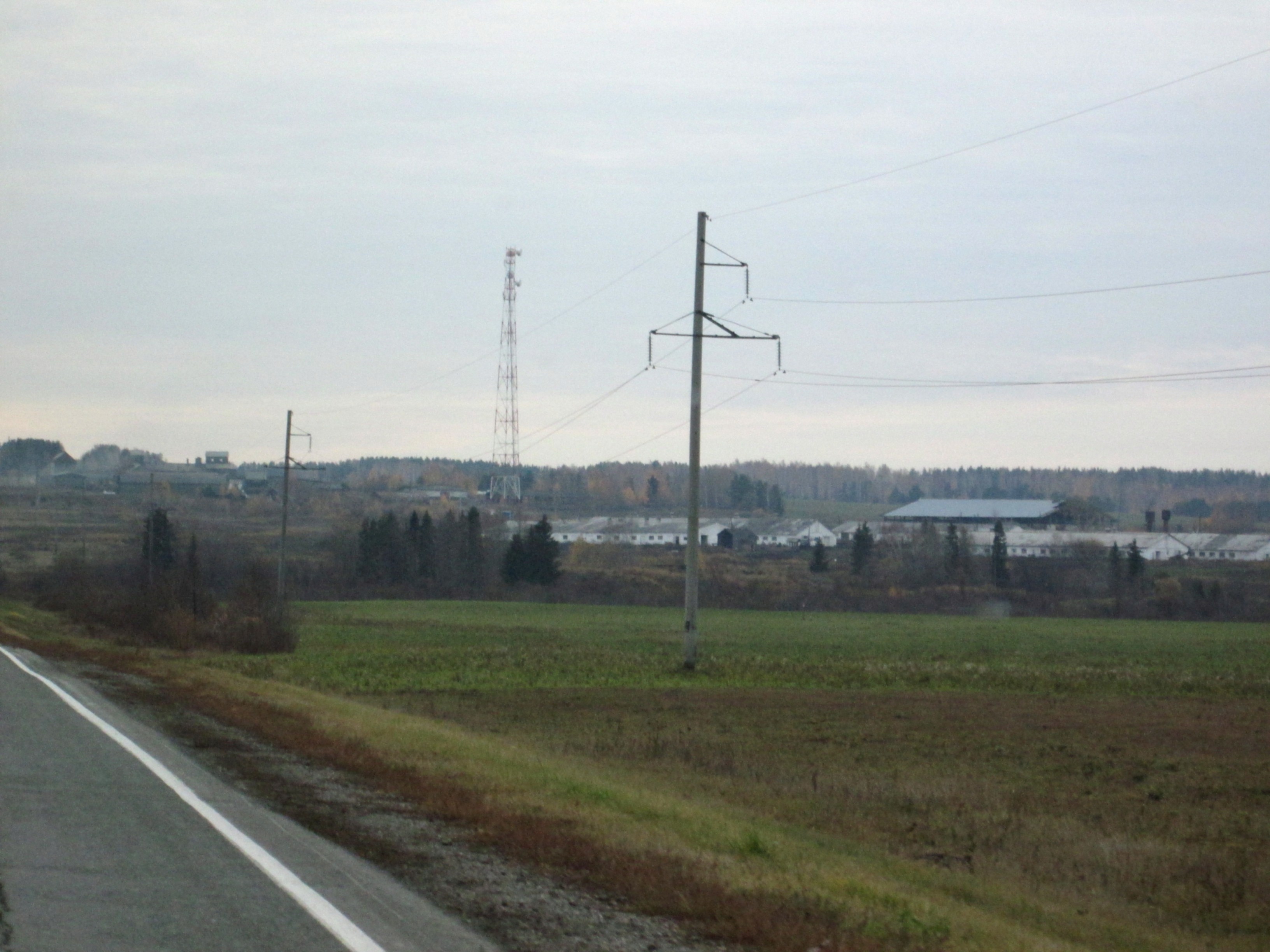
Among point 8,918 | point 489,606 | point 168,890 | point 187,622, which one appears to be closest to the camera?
point 8,918

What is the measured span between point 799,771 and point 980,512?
17100cm

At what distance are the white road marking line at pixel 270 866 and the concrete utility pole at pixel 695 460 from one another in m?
22.3

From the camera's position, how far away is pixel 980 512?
18388 cm

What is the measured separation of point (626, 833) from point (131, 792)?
442 centimetres

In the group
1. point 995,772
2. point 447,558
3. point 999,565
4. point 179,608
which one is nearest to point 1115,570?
point 999,565

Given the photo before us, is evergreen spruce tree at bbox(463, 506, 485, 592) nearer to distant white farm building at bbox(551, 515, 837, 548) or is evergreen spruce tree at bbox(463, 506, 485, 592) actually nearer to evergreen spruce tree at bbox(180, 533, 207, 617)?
distant white farm building at bbox(551, 515, 837, 548)

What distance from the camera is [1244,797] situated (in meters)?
17.8

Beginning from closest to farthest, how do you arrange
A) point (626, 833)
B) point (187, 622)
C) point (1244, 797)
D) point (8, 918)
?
point (8, 918) → point (626, 833) → point (1244, 797) → point (187, 622)

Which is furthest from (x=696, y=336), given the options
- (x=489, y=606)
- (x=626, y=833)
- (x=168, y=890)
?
(x=489, y=606)

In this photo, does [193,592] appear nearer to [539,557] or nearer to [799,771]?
[799,771]

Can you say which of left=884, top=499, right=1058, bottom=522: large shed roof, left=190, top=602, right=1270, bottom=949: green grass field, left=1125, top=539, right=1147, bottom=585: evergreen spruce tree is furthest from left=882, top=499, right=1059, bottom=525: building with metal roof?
left=190, top=602, right=1270, bottom=949: green grass field

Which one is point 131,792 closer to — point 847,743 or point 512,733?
point 512,733

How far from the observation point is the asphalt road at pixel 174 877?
7109 millimetres

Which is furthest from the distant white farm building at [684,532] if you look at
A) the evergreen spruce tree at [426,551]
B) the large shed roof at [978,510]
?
the evergreen spruce tree at [426,551]
